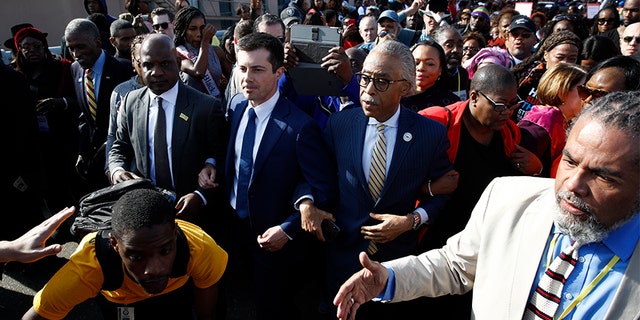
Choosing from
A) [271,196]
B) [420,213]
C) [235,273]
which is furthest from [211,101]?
[235,273]

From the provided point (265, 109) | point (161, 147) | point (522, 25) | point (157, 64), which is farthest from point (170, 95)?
point (522, 25)

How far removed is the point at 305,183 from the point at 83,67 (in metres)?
2.70

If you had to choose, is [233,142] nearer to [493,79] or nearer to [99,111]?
[493,79]

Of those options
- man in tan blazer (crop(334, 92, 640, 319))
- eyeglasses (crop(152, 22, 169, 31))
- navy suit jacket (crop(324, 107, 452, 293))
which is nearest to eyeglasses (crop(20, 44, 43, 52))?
eyeglasses (crop(152, 22, 169, 31))

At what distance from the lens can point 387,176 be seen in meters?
2.35

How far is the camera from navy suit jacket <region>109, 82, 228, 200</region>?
9.04 ft

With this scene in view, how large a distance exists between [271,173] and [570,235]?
161cm

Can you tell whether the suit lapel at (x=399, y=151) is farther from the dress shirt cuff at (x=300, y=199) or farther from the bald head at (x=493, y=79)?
the bald head at (x=493, y=79)

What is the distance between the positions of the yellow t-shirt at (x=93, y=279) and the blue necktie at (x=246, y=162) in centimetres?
36

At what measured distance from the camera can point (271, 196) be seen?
261cm

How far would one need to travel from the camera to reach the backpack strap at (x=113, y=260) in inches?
83.0

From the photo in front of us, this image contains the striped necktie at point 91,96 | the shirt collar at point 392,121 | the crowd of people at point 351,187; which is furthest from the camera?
the striped necktie at point 91,96

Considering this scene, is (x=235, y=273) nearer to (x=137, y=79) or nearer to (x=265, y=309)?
(x=265, y=309)

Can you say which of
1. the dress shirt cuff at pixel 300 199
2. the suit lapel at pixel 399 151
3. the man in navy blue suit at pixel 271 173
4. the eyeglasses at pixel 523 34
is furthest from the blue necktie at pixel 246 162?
the eyeglasses at pixel 523 34
